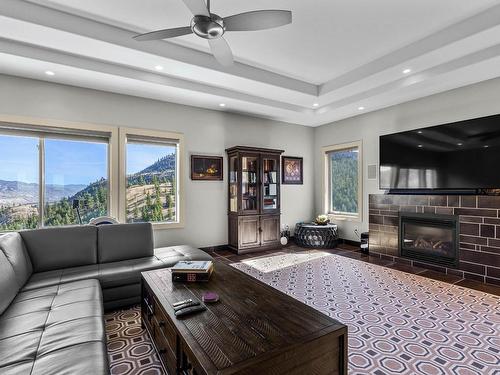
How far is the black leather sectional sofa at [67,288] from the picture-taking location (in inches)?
53.4

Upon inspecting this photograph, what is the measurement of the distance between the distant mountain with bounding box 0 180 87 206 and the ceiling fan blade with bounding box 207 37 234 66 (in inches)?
121

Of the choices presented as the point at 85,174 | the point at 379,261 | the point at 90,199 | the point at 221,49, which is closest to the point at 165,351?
the point at 221,49

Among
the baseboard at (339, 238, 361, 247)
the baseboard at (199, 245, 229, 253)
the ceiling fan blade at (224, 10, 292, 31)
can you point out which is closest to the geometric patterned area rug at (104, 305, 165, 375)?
the baseboard at (199, 245, 229, 253)

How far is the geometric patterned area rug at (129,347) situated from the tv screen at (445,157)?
4362 mm

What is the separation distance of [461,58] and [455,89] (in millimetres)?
918

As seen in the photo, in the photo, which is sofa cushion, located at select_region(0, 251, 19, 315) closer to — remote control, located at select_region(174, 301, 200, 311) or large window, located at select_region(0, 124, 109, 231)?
remote control, located at select_region(174, 301, 200, 311)

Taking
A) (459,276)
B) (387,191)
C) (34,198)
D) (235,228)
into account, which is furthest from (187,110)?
(459,276)

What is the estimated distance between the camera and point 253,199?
5.29m

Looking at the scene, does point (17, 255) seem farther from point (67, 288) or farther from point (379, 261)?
point (379, 261)

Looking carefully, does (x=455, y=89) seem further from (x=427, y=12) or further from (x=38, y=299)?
(x=38, y=299)

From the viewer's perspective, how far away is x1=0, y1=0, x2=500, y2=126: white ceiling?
2676mm

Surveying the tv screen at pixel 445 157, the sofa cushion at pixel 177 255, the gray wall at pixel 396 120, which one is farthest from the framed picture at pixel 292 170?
the sofa cushion at pixel 177 255

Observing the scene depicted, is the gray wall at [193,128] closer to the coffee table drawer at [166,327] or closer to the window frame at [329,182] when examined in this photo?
the window frame at [329,182]

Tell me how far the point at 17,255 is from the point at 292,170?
16.4 feet
